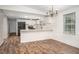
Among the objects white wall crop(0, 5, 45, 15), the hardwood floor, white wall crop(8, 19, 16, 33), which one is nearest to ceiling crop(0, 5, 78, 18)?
white wall crop(0, 5, 45, 15)

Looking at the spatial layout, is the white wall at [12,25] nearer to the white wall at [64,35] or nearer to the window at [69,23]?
the white wall at [64,35]

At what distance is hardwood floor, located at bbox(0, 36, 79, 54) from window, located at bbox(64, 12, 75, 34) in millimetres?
410

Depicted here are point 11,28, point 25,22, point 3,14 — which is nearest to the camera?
point 3,14

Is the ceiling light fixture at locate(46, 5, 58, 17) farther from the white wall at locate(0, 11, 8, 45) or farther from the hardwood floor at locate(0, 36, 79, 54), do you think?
the white wall at locate(0, 11, 8, 45)

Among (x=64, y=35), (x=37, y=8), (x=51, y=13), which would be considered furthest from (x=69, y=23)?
(x=37, y=8)

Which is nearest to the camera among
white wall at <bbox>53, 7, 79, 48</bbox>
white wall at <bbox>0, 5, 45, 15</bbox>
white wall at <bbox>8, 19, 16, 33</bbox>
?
white wall at <bbox>0, 5, 45, 15</bbox>

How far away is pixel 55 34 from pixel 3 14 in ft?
4.91

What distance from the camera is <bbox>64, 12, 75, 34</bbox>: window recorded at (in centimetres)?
211

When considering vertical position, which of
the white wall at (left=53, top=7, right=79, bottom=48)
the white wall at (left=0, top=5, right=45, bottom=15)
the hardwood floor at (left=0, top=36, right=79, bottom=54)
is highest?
the white wall at (left=0, top=5, right=45, bottom=15)

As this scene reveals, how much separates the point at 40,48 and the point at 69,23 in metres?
1.05

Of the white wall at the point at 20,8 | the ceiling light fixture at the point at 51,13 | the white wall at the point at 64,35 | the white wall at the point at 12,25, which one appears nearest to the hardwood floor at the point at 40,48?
the white wall at the point at 64,35
